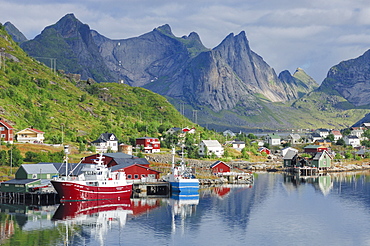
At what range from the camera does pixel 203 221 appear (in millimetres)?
72188

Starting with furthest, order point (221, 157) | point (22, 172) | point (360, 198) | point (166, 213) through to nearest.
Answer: point (221, 157) → point (360, 198) → point (22, 172) → point (166, 213)

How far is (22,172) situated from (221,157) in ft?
266

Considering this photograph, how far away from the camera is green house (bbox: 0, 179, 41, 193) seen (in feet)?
282

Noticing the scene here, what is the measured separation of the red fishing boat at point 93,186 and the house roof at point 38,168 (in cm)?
695

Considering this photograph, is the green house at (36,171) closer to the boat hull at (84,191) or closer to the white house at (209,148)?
the boat hull at (84,191)

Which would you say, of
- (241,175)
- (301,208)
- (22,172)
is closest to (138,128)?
(241,175)

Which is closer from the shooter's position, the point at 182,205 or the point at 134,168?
the point at 182,205

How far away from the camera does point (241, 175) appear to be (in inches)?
4801

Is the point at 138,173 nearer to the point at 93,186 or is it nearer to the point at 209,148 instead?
the point at 93,186

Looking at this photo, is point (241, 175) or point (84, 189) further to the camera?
point (241, 175)

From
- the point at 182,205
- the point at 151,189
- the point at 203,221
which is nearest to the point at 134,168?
the point at 151,189

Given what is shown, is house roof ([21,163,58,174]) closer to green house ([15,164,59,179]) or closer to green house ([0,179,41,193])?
green house ([15,164,59,179])

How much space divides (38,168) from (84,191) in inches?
515

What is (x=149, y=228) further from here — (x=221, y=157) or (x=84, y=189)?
(x=221, y=157)
